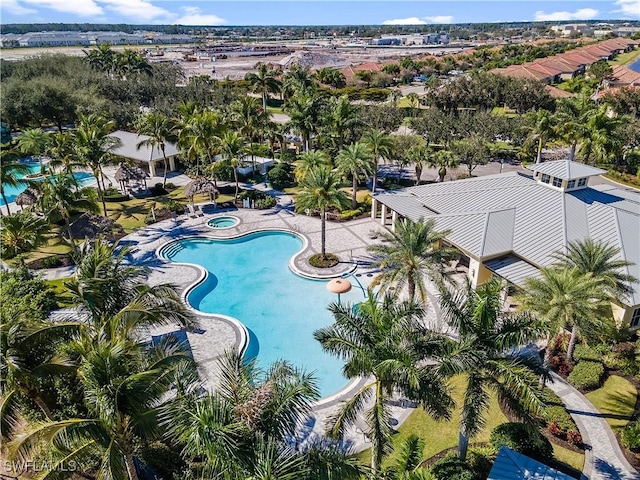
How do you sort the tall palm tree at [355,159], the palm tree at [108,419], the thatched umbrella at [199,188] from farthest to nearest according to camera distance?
the thatched umbrella at [199,188] → the tall palm tree at [355,159] → the palm tree at [108,419]

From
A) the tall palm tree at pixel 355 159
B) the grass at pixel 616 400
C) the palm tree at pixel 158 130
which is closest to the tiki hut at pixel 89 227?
the palm tree at pixel 158 130

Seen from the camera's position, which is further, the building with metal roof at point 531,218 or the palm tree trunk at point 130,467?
the building with metal roof at point 531,218

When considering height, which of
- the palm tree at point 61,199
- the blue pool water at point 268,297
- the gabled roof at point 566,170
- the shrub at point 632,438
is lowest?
the blue pool water at point 268,297

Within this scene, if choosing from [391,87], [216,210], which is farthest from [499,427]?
[391,87]

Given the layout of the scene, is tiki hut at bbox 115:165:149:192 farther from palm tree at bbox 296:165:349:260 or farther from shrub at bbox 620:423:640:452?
shrub at bbox 620:423:640:452

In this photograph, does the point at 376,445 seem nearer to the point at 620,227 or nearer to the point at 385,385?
the point at 385,385

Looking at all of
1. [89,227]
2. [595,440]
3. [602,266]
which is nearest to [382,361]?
[595,440]

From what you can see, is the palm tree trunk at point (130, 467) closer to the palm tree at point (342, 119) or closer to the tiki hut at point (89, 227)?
the tiki hut at point (89, 227)

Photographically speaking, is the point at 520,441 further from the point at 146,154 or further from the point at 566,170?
the point at 146,154
